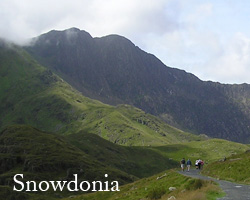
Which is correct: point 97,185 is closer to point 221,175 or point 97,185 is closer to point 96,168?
point 96,168

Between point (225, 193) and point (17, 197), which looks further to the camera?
point (17, 197)

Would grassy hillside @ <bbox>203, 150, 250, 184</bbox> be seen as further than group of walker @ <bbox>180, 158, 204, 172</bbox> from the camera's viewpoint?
No

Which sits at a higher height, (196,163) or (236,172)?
(196,163)

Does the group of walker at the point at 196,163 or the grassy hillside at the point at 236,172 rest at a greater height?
the group of walker at the point at 196,163

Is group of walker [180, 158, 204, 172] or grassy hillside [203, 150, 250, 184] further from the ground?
group of walker [180, 158, 204, 172]

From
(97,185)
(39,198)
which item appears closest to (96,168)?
(97,185)

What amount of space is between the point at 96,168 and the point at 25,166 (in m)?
39.4

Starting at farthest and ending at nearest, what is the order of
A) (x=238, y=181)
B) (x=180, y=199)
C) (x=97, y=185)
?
(x=97, y=185) < (x=238, y=181) < (x=180, y=199)

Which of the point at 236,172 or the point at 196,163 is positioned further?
the point at 196,163

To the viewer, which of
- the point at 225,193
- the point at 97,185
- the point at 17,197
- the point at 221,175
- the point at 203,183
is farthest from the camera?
the point at 97,185

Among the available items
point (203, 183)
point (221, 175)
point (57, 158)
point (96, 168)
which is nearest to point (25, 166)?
point (57, 158)

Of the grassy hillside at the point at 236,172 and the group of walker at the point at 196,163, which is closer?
the grassy hillside at the point at 236,172

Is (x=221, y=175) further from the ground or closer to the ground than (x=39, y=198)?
further from the ground

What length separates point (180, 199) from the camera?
2800 centimetres
